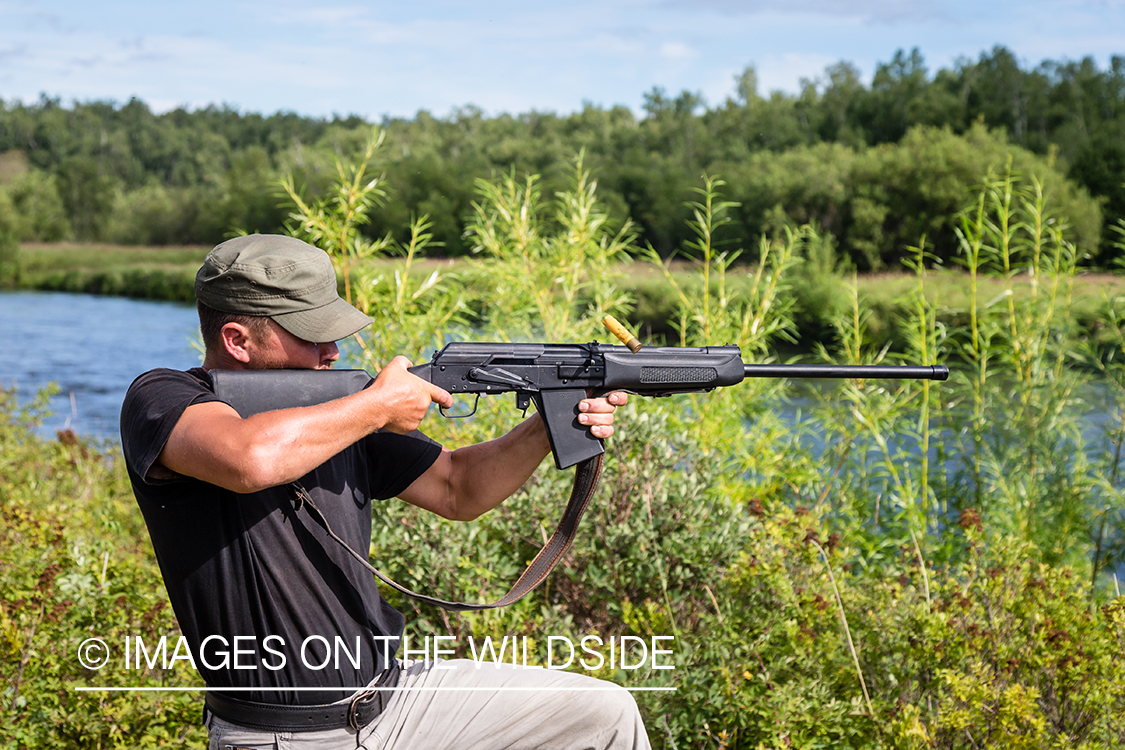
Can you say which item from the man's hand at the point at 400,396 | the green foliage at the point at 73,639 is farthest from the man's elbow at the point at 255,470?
the green foliage at the point at 73,639

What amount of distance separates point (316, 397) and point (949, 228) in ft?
131

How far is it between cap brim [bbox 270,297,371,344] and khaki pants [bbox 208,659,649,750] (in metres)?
0.97

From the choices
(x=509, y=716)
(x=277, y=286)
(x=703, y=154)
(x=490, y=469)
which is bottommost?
(x=509, y=716)

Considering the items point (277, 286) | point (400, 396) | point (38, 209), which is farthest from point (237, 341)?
point (38, 209)

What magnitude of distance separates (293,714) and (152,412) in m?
0.82

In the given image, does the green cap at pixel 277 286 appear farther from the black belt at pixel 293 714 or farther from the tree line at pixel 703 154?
the tree line at pixel 703 154

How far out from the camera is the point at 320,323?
7.89 ft

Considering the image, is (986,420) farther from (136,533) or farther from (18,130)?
(18,130)

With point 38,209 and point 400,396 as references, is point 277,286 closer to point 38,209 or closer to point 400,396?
point 400,396

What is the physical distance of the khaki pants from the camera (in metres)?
2.34

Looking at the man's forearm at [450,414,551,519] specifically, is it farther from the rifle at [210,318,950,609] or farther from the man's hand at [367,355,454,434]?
the man's hand at [367,355,454,434]

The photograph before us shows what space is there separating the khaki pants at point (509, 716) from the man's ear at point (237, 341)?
941 mm

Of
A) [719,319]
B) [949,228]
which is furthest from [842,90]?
[719,319]

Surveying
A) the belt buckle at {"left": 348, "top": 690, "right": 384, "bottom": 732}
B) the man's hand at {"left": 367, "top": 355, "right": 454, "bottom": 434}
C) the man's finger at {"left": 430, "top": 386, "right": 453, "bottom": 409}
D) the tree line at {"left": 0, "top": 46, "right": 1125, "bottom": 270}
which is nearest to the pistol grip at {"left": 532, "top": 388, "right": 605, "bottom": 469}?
the man's finger at {"left": 430, "top": 386, "right": 453, "bottom": 409}
